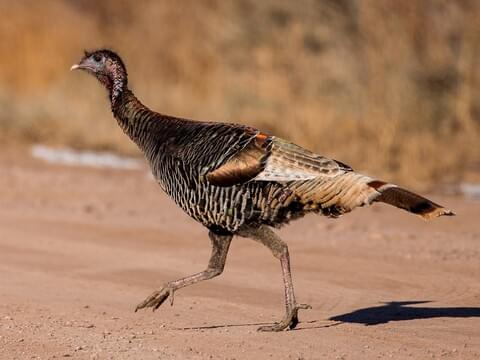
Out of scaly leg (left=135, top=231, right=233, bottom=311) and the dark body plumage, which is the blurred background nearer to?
scaly leg (left=135, top=231, right=233, bottom=311)

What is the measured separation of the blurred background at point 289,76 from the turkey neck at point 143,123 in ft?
23.9

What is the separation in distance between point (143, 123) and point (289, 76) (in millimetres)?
11579

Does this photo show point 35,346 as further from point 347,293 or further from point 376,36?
point 376,36

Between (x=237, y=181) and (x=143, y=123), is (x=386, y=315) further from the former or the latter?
(x=143, y=123)

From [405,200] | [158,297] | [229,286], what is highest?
[405,200]

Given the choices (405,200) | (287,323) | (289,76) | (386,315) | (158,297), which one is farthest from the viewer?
(289,76)

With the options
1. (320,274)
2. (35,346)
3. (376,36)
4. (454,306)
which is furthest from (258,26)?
(35,346)

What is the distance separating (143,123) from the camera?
310 inches

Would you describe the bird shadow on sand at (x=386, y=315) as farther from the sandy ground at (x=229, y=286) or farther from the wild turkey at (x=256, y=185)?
the wild turkey at (x=256, y=185)

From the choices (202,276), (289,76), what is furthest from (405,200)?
(289,76)

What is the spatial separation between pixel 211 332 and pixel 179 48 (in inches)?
661

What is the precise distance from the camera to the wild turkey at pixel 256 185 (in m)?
6.97

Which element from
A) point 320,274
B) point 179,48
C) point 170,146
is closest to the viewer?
point 170,146

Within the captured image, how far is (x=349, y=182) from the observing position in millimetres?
6977
